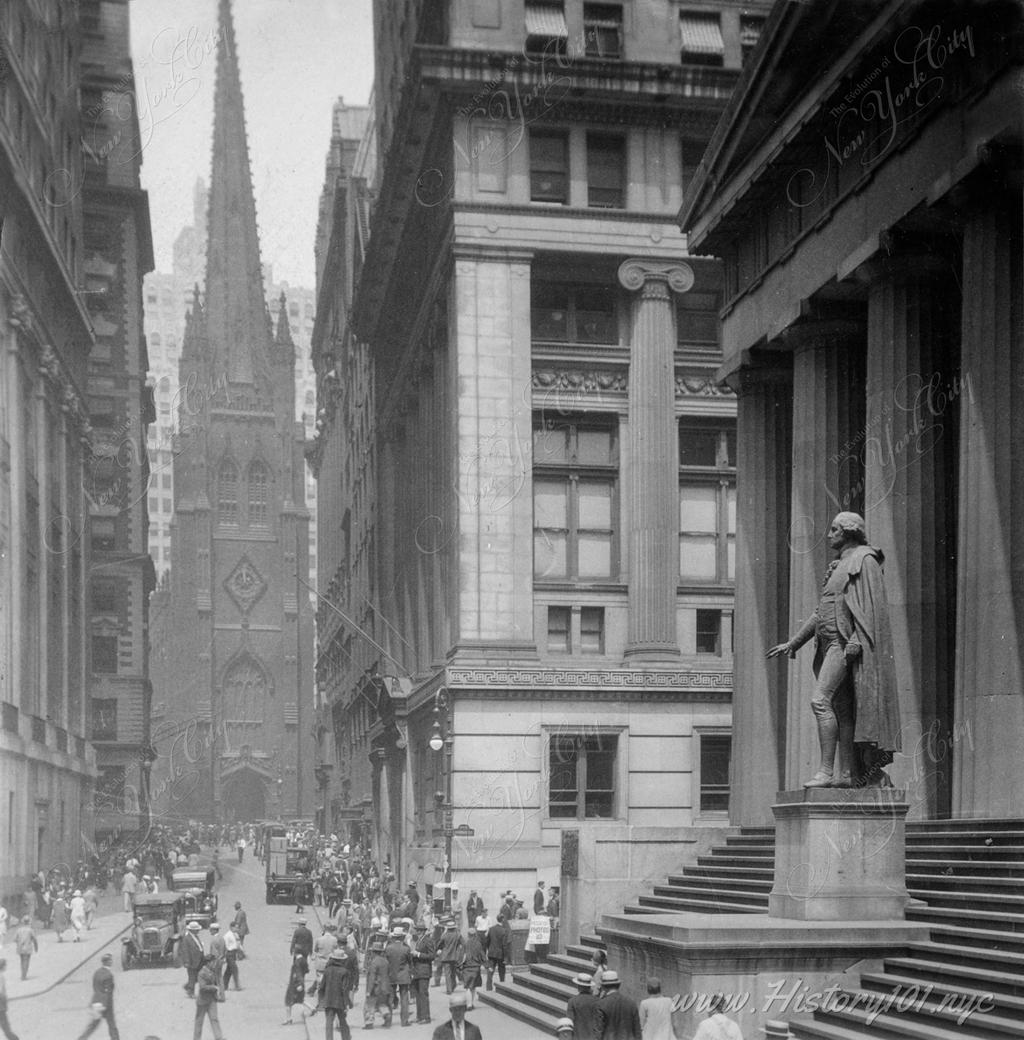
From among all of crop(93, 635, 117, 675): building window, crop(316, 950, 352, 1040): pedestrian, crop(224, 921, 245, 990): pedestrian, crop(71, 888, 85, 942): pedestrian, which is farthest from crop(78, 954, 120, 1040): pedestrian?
crop(93, 635, 117, 675): building window

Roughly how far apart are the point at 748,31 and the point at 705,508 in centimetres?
1402

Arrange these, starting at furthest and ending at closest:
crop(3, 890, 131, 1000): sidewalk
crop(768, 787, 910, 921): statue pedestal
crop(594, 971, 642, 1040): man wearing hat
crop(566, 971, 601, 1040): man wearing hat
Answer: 1. crop(3, 890, 131, 1000): sidewalk
2. crop(768, 787, 910, 921): statue pedestal
3. crop(566, 971, 601, 1040): man wearing hat
4. crop(594, 971, 642, 1040): man wearing hat

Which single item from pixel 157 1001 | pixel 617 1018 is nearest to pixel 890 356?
pixel 617 1018

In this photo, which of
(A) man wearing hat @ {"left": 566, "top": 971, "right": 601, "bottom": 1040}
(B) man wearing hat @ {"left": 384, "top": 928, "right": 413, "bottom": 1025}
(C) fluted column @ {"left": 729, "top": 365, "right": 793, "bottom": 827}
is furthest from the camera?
(C) fluted column @ {"left": 729, "top": 365, "right": 793, "bottom": 827}

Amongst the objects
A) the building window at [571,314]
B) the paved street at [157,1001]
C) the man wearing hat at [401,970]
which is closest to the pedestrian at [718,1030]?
the paved street at [157,1001]

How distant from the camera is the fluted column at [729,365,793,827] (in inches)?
1180

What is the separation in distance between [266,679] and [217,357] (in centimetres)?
2954

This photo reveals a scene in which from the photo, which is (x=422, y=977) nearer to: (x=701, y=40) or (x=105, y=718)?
(x=701, y=40)

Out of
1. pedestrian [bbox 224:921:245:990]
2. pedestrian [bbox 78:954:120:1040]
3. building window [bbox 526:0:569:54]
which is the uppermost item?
building window [bbox 526:0:569:54]

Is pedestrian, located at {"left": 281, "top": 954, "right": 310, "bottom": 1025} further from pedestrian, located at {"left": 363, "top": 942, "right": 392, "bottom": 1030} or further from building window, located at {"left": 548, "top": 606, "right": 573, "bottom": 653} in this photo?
building window, located at {"left": 548, "top": 606, "right": 573, "bottom": 653}

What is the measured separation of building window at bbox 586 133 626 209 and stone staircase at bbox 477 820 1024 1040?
87.7 ft

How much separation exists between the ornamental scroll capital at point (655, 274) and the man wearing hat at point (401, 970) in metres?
22.9

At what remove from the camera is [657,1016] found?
1592cm

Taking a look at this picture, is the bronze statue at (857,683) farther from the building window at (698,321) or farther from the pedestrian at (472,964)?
the building window at (698,321)
